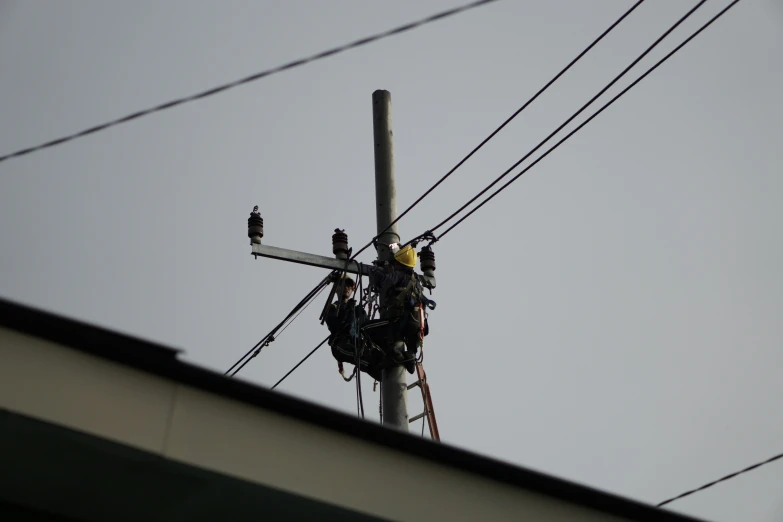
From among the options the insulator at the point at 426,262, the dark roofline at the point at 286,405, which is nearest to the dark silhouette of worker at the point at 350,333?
the insulator at the point at 426,262

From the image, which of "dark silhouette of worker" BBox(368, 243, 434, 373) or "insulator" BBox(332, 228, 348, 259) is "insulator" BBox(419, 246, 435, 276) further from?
"insulator" BBox(332, 228, 348, 259)

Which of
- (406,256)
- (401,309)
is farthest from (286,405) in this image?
(406,256)

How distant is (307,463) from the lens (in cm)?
406

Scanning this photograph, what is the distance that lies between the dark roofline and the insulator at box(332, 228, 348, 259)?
653cm

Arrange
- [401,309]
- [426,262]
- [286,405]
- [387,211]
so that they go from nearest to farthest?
[286,405] < [401,309] < [387,211] < [426,262]

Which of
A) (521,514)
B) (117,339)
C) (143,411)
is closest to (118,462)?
(143,411)

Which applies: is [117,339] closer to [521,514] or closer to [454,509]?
[454,509]

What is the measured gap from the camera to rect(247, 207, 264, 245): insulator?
10.7 metres

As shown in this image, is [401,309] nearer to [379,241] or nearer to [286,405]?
[379,241]

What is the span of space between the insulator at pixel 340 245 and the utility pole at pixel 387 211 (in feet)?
1.84

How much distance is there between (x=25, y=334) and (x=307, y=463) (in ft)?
4.12

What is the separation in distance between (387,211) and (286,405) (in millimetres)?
6575

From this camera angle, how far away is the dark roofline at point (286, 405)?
3.73m

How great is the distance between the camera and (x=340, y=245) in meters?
10.8
